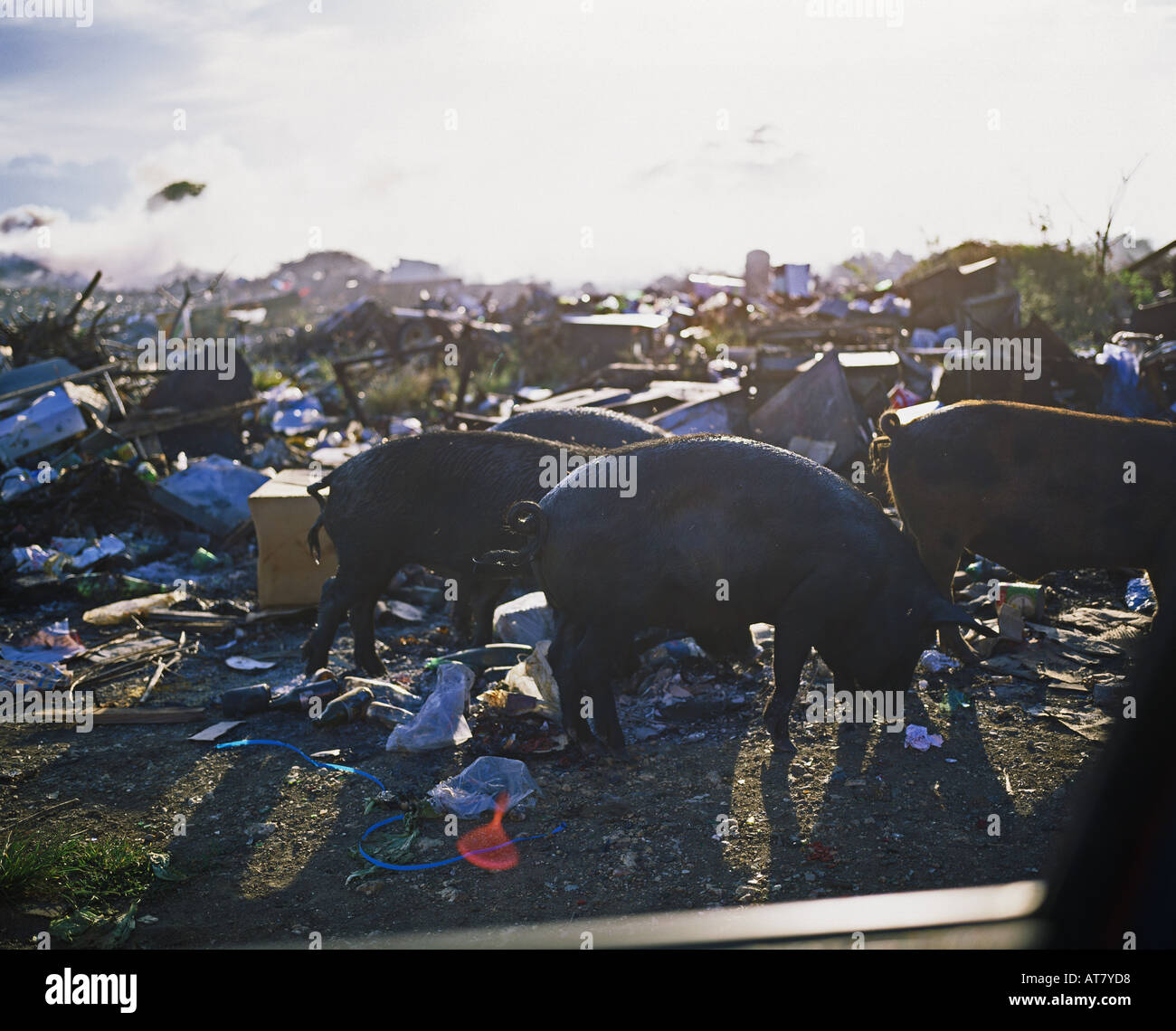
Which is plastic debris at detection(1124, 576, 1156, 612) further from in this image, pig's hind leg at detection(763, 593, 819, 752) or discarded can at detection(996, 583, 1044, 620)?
pig's hind leg at detection(763, 593, 819, 752)

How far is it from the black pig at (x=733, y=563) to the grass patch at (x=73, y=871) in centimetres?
211

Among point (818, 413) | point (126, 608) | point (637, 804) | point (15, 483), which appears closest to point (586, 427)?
point (637, 804)

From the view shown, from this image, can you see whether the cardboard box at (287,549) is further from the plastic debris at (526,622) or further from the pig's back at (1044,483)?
the pig's back at (1044,483)

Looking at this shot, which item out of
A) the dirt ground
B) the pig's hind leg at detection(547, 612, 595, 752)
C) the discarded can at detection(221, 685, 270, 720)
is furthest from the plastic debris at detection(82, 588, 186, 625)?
the pig's hind leg at detection(547, 612, 595, 752)

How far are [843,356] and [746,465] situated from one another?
6.46 m

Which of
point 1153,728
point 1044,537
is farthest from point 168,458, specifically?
point 1153,728

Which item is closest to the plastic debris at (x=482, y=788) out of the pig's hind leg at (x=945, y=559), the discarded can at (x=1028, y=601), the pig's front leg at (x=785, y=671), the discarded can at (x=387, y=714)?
the discarded can at (x=387, y=714)

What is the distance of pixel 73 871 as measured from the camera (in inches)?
148

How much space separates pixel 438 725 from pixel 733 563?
6.04 ft

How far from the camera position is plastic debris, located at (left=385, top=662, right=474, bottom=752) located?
4.87 m

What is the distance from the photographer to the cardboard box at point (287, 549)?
7.15m

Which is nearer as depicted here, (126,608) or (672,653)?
(672,653)

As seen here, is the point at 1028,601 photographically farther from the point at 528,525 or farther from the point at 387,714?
the point at 387,714
